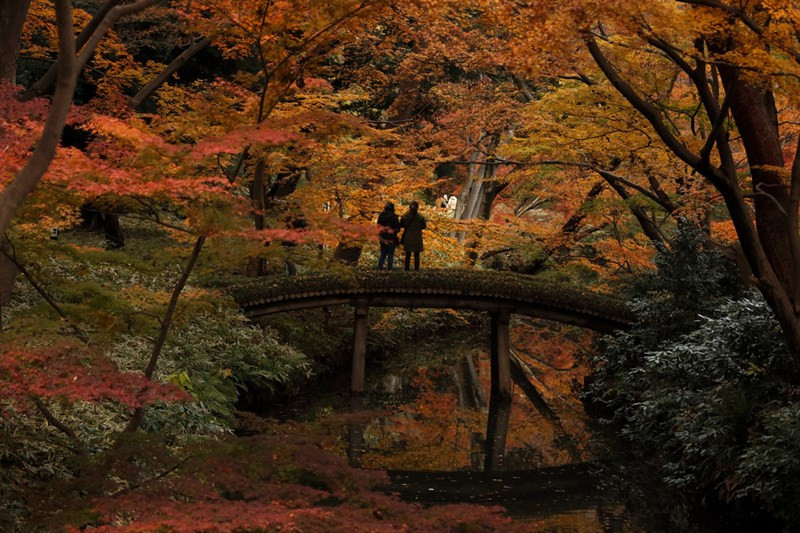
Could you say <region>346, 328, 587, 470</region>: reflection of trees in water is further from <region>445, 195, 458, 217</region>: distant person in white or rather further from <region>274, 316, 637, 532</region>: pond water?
<region>445, 195, 458, 217</region>: distant person in white

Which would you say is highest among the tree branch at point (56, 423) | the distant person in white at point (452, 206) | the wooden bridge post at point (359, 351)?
the distant person in white at point (452, 206)

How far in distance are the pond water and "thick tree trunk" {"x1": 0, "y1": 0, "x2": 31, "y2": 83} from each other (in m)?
5.41

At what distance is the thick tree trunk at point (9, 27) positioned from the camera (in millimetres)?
9148

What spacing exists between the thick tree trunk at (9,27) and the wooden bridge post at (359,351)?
8749mm

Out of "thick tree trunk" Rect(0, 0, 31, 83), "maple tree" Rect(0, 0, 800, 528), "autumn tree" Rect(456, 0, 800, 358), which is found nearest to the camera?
"maple tree" Rect(0, 0, 800, 528)

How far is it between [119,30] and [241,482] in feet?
50.0

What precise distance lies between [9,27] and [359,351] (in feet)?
30.6

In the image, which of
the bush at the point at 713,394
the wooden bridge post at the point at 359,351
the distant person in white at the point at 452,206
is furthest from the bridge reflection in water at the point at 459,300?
the distant person in white at the point at 452,206

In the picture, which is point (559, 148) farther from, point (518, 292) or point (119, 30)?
point (119, 30)

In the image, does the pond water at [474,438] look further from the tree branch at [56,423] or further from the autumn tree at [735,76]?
the autumn tree at [735,76]

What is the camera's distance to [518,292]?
Result: 16812mm

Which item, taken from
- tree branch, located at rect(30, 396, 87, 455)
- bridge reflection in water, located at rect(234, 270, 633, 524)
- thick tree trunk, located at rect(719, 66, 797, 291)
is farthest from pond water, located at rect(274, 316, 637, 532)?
thick tree trunk, located at rect(719, 66, 797, 291)

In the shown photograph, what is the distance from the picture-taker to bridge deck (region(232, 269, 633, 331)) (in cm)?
1612

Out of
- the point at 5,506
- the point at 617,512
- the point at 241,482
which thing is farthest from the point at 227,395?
the point at 241,482
